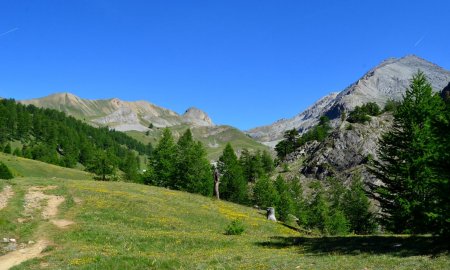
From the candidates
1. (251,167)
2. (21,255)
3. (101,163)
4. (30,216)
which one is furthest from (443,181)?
(251,167)

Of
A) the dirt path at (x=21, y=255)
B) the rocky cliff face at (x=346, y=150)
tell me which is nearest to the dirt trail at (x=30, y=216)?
the dirt path at (x=21, y=255)

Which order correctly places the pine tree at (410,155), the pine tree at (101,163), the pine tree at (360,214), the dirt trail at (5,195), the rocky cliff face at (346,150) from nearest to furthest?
the pine tree at (410,155) < the dirt trail at (5,195) < the pine tree at (360,214) < the pine tree at (101,163) < the rocky cliff face at (346,150)

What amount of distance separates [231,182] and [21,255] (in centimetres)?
7289

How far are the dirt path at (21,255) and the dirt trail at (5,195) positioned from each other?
40.4 ft

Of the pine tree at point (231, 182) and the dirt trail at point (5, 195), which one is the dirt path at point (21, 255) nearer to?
the dirt trail at point (5, 195)

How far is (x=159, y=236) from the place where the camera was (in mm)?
33875

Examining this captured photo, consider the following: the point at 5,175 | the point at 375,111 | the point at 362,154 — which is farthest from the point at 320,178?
the point at 5,175

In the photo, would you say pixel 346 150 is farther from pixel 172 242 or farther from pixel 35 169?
pixel 172 242

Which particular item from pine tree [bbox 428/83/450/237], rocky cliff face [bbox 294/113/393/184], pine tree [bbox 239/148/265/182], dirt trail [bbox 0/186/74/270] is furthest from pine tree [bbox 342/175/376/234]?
pine tree [bbox 428/83/450/237]

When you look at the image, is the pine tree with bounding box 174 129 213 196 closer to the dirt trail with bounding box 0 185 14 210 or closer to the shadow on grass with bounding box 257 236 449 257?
the dirt trail with bounding box 0 185 14 210

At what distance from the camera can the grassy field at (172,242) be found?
74.3 ft

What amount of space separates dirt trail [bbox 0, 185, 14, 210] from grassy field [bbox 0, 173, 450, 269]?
702 mm

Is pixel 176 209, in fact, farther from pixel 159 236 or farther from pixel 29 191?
pixel 29 191

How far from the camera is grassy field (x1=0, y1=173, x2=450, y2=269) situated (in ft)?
74.3
